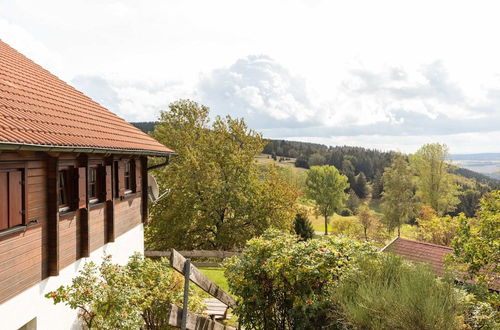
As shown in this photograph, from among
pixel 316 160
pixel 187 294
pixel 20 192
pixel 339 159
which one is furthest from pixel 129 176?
pixel 339 159

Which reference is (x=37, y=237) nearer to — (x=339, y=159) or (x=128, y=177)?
(x=128, y=177)

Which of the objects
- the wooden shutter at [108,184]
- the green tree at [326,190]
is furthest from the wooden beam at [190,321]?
the green tree at [326,190]

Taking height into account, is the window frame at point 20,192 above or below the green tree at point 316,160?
above

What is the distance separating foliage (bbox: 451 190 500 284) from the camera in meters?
8.34

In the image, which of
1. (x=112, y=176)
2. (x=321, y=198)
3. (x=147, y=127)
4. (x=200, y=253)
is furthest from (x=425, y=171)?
(x=147, y=127)

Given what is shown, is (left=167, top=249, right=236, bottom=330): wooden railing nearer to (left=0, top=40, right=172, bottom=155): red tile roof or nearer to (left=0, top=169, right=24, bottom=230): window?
(left=0, top=40, right=172, bottom=155): red tile roof

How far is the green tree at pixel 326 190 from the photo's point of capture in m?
57.1

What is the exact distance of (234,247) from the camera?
2458 cm

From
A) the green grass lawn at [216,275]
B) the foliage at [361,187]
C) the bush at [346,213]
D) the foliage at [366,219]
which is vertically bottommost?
the bush at [346,213]

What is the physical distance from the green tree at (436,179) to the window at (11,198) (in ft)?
140

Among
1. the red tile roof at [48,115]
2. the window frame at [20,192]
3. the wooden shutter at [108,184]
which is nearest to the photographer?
the window frame at [20,192]

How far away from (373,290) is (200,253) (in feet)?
59.6

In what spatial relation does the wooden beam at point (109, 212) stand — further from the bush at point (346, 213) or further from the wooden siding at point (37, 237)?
the bush at point (346, 213)

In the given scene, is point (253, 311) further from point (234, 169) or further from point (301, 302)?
point (234, 169)
